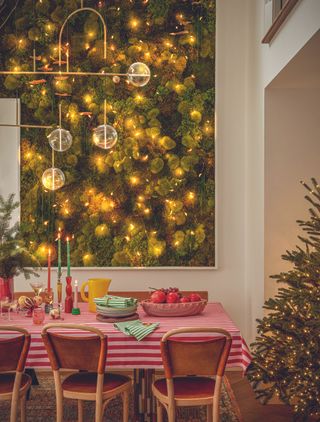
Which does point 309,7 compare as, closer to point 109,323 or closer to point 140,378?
point 109,323

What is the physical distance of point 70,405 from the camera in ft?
15.1

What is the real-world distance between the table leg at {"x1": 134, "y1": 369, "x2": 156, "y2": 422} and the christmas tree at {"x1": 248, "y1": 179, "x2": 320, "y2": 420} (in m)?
0.62

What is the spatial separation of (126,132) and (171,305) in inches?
88.0

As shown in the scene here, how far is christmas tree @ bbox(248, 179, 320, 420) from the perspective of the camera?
11.5 feet

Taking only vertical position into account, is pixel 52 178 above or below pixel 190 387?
above

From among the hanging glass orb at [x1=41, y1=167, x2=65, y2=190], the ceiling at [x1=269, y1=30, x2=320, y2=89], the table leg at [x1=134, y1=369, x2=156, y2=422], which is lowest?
the table leg at [x1=134, y1=369, x2=156, y2=422]

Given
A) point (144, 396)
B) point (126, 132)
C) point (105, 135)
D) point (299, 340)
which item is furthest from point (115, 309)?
point (126, 132)

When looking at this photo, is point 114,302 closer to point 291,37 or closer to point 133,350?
point 133,350

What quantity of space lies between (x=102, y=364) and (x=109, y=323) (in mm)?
378

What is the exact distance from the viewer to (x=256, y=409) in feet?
14.8

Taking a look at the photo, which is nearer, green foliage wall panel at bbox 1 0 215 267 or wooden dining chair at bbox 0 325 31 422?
wooden dining chair at bbox 0 325 31 422

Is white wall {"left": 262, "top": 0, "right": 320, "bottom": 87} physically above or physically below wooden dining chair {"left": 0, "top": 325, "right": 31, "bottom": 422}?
above

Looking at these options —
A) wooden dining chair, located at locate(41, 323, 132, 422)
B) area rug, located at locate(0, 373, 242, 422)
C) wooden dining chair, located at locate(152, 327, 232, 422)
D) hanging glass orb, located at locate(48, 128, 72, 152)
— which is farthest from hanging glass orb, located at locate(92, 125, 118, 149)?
area rug, located at locate(0, 373, 242, 422)

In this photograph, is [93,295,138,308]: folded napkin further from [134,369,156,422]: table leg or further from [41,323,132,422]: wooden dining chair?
[134,369,156,422]: table leg
